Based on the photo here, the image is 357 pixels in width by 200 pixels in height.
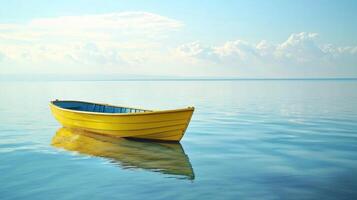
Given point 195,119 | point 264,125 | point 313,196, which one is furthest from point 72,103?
point 313,196

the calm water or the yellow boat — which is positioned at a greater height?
the yellow boat

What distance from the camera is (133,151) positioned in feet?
53.8

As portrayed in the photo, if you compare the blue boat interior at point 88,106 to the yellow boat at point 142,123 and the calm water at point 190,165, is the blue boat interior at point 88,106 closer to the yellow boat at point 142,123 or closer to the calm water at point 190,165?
the calm water at point 190,165

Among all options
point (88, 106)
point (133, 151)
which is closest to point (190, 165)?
point (133, 151)

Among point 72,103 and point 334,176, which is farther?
point 72,103

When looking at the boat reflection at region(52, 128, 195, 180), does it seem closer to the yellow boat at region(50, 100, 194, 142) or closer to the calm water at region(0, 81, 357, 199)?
the calm water at region(0, 81, 357, 199)

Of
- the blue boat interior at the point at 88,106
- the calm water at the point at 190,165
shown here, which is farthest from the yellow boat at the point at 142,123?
the blue boat interior at the point at 88,106

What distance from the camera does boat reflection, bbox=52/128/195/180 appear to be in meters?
13.5

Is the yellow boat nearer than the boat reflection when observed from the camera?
No

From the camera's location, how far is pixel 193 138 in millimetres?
20141

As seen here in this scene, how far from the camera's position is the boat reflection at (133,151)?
13484mm

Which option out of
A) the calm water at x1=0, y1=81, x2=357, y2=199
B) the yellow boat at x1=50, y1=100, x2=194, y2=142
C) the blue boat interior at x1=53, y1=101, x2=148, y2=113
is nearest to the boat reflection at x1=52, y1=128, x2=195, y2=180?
the calm water at x1=0, y1=81, x2=357, y2=199

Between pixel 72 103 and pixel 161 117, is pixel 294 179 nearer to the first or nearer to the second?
pixel 161 117

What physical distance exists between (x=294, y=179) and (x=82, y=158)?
27.9 feet
